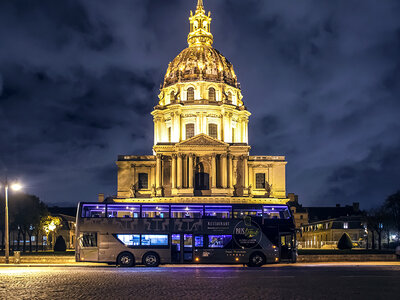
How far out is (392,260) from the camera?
146 feet

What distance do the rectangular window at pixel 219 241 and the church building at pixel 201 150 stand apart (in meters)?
46.9

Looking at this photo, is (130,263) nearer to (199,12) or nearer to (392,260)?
(392,260)

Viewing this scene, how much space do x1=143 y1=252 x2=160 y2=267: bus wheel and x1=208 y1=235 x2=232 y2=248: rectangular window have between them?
334 cm

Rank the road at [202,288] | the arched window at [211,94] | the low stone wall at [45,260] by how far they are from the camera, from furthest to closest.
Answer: the arched window at [211,94] < the low stone wall at [45,260] < the road at [202,288]

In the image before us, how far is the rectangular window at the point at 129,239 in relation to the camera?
112ft

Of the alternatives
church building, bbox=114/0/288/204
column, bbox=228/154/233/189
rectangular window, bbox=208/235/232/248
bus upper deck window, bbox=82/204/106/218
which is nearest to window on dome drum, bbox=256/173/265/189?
church building, bbox=114/0/288/204

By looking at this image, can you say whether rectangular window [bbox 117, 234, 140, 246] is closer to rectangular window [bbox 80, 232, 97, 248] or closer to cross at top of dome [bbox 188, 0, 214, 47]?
rectangular window [bbox 80, 232, 97, 248]

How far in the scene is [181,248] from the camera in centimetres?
3478

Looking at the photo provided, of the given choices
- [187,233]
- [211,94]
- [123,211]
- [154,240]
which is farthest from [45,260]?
[211,94]

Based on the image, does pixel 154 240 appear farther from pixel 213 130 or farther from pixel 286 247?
pixel 213 130

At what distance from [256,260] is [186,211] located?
17.5 ft

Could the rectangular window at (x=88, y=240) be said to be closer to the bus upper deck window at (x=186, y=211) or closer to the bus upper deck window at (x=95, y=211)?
the bus upper deck window at (x=95, y=211)

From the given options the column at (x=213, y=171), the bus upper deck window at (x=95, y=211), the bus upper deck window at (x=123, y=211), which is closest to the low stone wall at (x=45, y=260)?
the bus upper deck window at (x=95, y=211)

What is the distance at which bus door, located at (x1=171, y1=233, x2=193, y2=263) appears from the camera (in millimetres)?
34656
